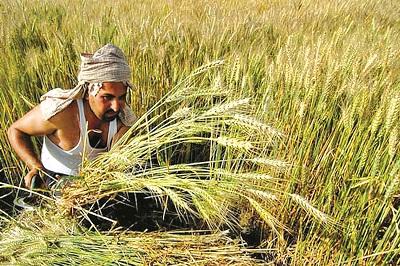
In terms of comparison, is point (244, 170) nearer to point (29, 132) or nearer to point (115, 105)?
point (115, 105)

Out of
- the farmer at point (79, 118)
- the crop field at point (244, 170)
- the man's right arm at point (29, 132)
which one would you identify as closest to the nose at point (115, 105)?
the farmer at point (79, 118)

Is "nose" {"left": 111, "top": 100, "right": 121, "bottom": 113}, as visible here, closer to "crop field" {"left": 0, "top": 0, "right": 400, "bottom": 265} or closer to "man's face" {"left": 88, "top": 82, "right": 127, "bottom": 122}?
"man's face" {"left": 88, "top": 82, "right": 127, "bottom": 122}

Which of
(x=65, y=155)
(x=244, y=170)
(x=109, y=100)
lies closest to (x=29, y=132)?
(x=65, y=155)

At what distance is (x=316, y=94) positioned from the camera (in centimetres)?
138

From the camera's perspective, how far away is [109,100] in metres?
1.54

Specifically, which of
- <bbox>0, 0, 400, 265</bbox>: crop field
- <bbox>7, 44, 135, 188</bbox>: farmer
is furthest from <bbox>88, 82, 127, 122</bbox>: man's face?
<bbox>0, 0, 400, 265</bbox>: crop field

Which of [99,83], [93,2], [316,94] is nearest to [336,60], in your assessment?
[316,94]

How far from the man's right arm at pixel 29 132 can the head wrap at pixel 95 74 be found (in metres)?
0.04

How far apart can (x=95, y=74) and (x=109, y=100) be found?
0.10 meters

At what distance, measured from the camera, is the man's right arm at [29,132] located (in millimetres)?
1608

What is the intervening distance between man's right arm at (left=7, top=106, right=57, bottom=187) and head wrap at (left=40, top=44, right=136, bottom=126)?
1.7 inches

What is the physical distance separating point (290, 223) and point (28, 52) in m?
1.29

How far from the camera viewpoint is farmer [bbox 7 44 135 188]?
4.98 ft

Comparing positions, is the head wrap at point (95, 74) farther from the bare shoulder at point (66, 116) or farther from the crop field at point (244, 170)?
the crop field at point (244, 170)
